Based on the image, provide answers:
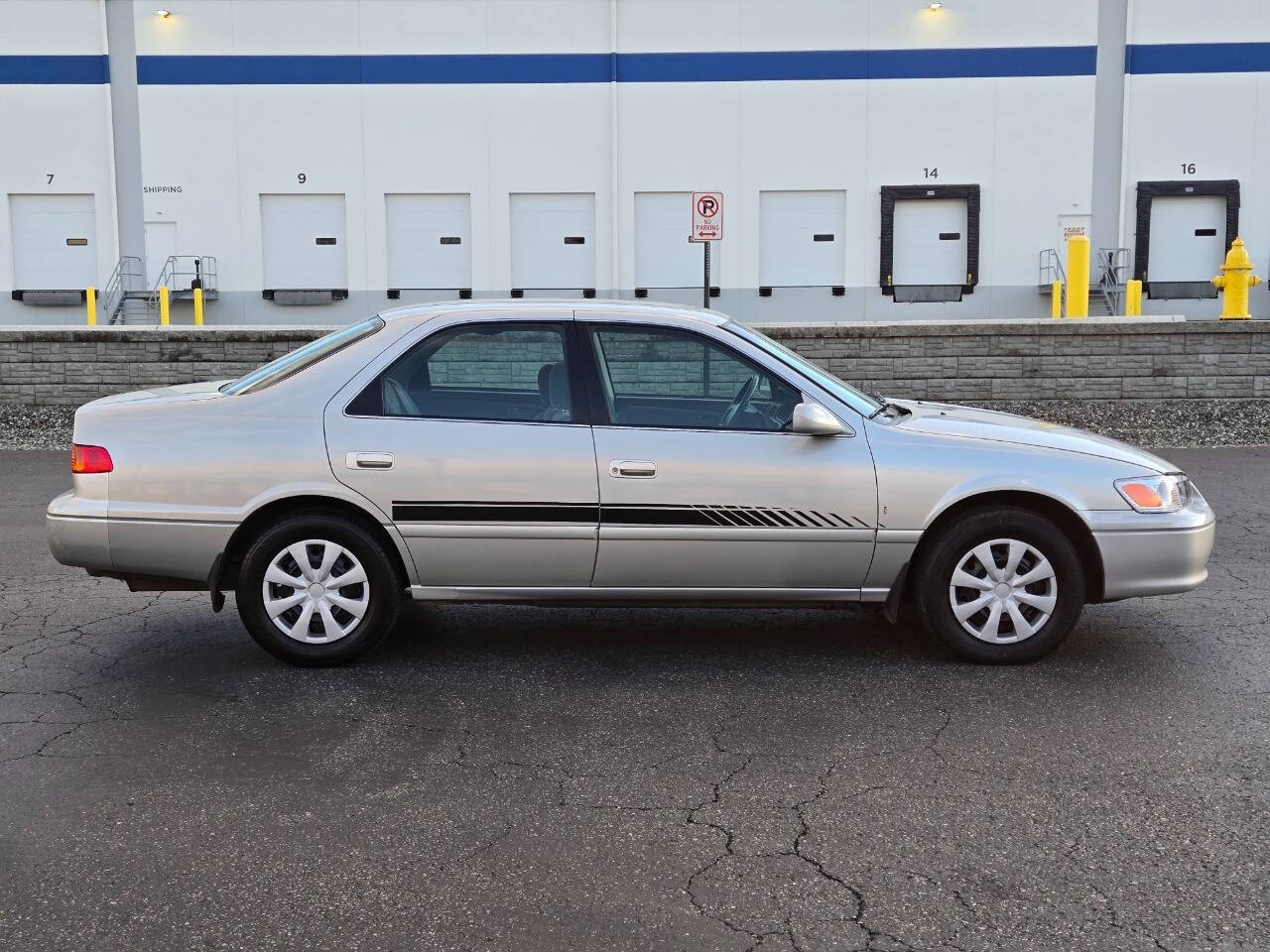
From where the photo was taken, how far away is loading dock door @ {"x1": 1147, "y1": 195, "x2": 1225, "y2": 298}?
2303cm

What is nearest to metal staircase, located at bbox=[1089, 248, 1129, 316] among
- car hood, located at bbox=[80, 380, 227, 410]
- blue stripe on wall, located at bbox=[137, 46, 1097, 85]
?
blue stripe on wall, located at bbox=[137, 46, 1097, 85]

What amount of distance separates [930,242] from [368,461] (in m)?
19.7

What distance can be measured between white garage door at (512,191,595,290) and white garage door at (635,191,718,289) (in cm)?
91

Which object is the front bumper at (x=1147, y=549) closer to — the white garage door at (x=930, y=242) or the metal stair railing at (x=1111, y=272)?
the white garage door at (x=930, y=242)

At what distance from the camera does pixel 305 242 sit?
76.5 ft

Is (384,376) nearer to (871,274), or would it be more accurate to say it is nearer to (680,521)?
(680,521)

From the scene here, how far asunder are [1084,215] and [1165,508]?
1930 centimetres

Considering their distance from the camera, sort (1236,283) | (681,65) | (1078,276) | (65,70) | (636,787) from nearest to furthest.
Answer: (636,787), (1236,283), (1078,276), (681,65), (65,70)

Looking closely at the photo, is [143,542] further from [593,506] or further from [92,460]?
[593,506]

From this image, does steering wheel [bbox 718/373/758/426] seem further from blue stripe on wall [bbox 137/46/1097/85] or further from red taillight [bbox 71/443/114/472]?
blue stripe on wall [bbox 137/46/1097/85]

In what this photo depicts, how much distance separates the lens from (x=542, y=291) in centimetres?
2323

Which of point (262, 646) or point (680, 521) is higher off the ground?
point (680, 521)

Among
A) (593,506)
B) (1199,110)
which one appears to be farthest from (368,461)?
(1199,110)

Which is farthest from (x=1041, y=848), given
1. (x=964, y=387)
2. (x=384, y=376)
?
(x=964, y=387)
